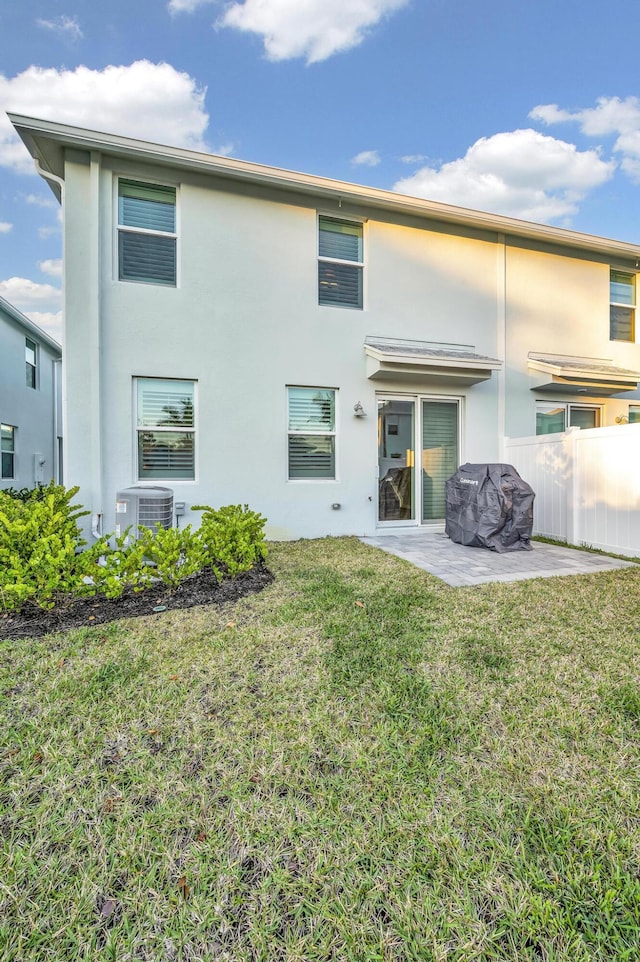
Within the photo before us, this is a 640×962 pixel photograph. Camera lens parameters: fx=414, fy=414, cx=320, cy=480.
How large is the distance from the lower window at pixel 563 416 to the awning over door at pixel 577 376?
1.00 ft

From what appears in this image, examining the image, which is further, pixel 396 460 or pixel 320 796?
pixel 396 460

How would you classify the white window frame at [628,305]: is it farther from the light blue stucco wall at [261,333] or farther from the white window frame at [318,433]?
the white window frame at [318,433]

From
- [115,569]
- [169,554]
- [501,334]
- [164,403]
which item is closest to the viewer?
[115,569]

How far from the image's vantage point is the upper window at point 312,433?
704 centimetres

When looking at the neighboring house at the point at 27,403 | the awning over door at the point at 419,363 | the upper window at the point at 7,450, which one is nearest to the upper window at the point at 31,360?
the neighboring house at the point at 27,403

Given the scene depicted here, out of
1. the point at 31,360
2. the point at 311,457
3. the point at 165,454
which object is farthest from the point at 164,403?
the point at 31,360

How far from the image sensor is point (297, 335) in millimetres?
6969

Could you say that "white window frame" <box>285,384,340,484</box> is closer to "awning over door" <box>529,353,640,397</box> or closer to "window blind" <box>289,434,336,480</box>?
"window blind" <box>289,434,336,480</box>

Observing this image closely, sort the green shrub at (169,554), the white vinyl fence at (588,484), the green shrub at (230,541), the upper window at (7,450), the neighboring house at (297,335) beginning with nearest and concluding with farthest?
the green shrub at (169,554)
the green shrub at (230,541)
the white vinyl fence at (588,484)
the neighboring house at (297,335)
the upper window at (7,450)

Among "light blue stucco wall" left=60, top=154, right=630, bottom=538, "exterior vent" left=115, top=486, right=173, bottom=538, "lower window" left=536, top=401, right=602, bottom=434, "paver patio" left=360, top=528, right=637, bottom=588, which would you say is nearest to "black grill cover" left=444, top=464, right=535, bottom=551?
"paver patio" left=360, top=528, right=637, bottom=588

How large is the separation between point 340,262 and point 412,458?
12.1ft

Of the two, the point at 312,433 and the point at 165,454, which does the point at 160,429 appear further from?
the point at 312,433

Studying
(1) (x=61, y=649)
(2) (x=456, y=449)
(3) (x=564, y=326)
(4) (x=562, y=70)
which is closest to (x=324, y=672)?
(1) (x=61, y=649)

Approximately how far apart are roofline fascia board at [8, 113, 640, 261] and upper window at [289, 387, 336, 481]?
3192 mm
